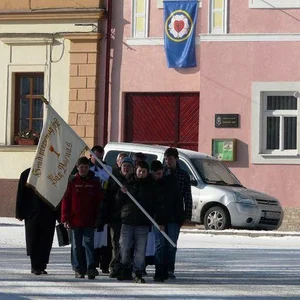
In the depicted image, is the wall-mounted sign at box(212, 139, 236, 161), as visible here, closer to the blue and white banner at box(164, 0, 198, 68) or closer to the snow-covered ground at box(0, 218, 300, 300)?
the blue and white banner at box(164, 0, 198, 68)

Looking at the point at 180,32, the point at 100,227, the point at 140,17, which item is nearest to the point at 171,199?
the point at 100,227

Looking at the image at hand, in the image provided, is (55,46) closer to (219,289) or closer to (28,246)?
(28,246)

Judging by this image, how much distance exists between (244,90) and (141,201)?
54.9ft

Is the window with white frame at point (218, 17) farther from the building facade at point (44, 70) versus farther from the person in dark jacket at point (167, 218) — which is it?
the person in dark jacket at point (167, 218)

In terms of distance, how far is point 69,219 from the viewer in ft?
60.0

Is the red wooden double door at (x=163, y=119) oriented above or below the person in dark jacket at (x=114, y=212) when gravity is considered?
above

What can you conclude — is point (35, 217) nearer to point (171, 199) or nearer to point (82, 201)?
point (82, 201)

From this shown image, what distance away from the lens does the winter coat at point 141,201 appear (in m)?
17.5

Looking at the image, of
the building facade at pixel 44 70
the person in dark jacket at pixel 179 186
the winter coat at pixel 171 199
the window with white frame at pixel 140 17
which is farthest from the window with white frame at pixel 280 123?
the winter coat at pixel 171 199

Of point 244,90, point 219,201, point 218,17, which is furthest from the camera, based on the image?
point 218,17

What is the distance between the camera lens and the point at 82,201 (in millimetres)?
18234

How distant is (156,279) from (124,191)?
3.89ft

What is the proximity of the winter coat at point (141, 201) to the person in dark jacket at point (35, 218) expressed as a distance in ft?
4.90

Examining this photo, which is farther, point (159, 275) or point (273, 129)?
point (273, 129)
